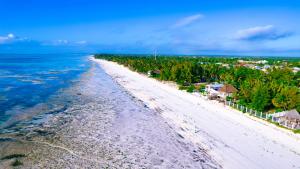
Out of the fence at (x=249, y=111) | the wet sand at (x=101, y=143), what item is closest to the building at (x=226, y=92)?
the fence at (x=249, y=111)

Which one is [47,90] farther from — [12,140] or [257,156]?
[257,156]

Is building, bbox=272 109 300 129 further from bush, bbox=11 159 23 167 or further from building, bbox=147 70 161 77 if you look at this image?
building, bbox=147 70 161 77

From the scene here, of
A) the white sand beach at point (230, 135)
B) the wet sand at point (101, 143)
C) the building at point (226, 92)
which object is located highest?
the building at point (226, 92)

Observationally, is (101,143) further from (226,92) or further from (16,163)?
(226,92)

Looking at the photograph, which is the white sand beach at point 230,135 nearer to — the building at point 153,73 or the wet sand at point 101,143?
the wet sand at point 101,143

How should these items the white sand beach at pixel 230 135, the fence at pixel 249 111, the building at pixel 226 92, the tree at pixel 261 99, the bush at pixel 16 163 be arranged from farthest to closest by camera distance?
the building at pixel 226 92 → the tree at pixel 261 99 → the fence at pixel 249 111 → the white sand beach at pixel 230 135 → the bush at pixel 16 163

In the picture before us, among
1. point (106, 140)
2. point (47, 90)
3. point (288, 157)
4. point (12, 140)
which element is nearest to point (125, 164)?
point (106, 140)
